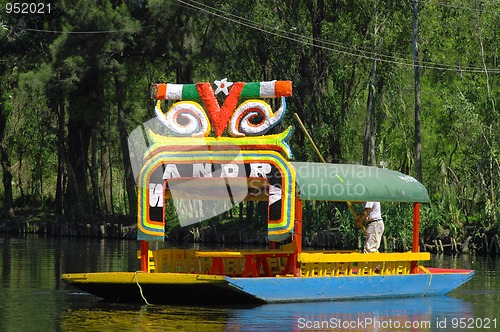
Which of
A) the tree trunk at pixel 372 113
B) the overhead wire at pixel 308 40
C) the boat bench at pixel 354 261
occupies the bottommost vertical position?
the boat bench at pixel 354 261

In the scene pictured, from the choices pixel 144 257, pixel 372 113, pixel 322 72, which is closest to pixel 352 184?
pixel 144 257

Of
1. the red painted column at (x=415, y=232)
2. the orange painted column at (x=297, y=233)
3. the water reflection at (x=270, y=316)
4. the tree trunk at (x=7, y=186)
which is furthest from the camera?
the tree trunk at (x=7, y=186)

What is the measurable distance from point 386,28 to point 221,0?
7373 millimetres

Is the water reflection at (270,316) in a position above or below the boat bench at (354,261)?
below

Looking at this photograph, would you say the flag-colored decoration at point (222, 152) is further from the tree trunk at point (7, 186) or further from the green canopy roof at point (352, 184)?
the tree trunk at point (7, 186)

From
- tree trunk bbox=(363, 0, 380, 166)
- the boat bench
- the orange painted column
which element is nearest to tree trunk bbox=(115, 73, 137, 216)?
tree trunk bbox=(363, 0, 380, 166)

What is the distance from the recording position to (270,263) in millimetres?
22172

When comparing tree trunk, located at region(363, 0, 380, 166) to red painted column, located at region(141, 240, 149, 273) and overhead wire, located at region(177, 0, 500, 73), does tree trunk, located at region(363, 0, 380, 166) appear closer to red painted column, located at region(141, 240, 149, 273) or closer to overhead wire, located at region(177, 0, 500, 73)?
overhead wire, located at region(177, 0, 500, 73)

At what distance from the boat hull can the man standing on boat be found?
101 cm

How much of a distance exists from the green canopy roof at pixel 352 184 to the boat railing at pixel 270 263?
1119 mm

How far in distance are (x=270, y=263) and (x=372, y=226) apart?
Result: 2.43 meters

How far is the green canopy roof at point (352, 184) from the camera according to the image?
68.4 feet

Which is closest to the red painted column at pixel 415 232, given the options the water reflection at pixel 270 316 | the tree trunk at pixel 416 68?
the water reflection at pixel 270 316

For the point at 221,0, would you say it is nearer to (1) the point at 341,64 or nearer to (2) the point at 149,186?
(1) the point at 341,64
